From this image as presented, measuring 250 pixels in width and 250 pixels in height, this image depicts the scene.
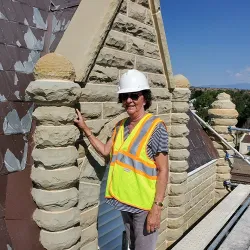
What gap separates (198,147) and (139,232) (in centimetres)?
550

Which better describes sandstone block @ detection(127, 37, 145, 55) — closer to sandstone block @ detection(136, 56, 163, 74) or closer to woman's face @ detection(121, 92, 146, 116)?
sandstone block @ detection(136, 56, 163, 74)

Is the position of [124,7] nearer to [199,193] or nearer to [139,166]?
[139,166]

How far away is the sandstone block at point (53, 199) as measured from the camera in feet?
9.97

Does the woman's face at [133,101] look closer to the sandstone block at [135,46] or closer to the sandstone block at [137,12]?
the sandstone block at [135,46]

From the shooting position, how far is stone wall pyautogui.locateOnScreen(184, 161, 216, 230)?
23.1ft

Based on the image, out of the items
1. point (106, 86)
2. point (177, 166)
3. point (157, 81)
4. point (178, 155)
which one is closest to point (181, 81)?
point (157, 81)

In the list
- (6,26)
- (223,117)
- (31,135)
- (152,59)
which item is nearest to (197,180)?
A: (223,117)

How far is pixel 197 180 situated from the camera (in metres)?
7.52

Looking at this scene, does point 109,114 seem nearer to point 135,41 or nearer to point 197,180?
point 135,41

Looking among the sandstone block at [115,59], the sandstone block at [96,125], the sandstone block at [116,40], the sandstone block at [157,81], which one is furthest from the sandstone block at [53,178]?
the sandstone block at [157,81]

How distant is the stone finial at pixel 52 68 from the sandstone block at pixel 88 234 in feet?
5.94

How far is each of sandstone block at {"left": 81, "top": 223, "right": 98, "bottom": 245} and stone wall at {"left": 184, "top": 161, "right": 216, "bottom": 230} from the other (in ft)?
10.9

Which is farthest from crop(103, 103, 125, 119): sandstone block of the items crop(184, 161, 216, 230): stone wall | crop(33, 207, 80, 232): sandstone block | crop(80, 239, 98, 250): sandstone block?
crop(184, 161, 216, 230): stone wall

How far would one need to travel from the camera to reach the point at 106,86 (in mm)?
3738
